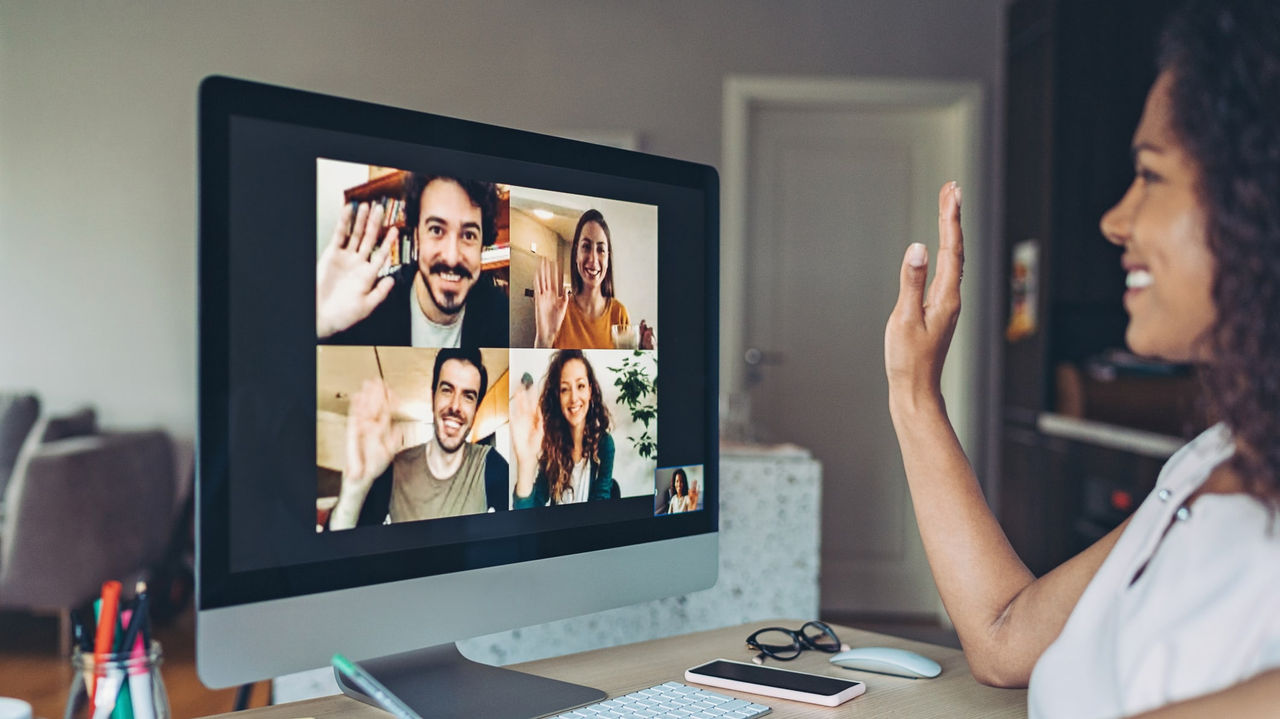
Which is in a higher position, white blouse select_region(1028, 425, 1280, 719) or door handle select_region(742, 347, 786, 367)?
door handle select_region(742, 347, 786, 367)

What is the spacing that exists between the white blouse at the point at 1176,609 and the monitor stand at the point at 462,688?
379 mm

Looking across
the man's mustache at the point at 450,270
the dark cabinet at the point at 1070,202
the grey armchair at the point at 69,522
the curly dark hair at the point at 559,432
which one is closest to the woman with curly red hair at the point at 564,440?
the curly dark hair at the point at 559,432

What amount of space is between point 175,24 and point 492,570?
4052mm

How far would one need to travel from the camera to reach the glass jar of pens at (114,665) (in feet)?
2.54

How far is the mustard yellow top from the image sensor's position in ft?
2.97

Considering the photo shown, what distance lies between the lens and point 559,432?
2.95 feet

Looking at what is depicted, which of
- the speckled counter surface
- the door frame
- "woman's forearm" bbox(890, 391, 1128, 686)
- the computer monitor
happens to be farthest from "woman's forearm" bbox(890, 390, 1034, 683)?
the door frame

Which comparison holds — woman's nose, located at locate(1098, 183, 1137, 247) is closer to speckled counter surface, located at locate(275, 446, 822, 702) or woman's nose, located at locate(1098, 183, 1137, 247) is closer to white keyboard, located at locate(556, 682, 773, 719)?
white keyboard, located at locate(556, 682, 773, 719)

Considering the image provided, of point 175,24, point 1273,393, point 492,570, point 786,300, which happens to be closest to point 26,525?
point 175,24

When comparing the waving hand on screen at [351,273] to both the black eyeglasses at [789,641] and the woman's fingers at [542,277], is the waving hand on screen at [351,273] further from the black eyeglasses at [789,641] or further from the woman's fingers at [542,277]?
the black eyeglasses at [789,641]

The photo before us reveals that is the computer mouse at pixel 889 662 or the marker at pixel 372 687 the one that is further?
the computer mouse at pixel 889 662

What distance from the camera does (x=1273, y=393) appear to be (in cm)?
62

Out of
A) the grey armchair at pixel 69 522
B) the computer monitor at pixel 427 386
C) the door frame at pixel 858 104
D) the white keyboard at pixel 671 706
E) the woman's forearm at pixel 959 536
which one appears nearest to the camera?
the computer monitor at pixel 427 386

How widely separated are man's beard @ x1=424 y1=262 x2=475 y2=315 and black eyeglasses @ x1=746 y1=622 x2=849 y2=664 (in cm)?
46
